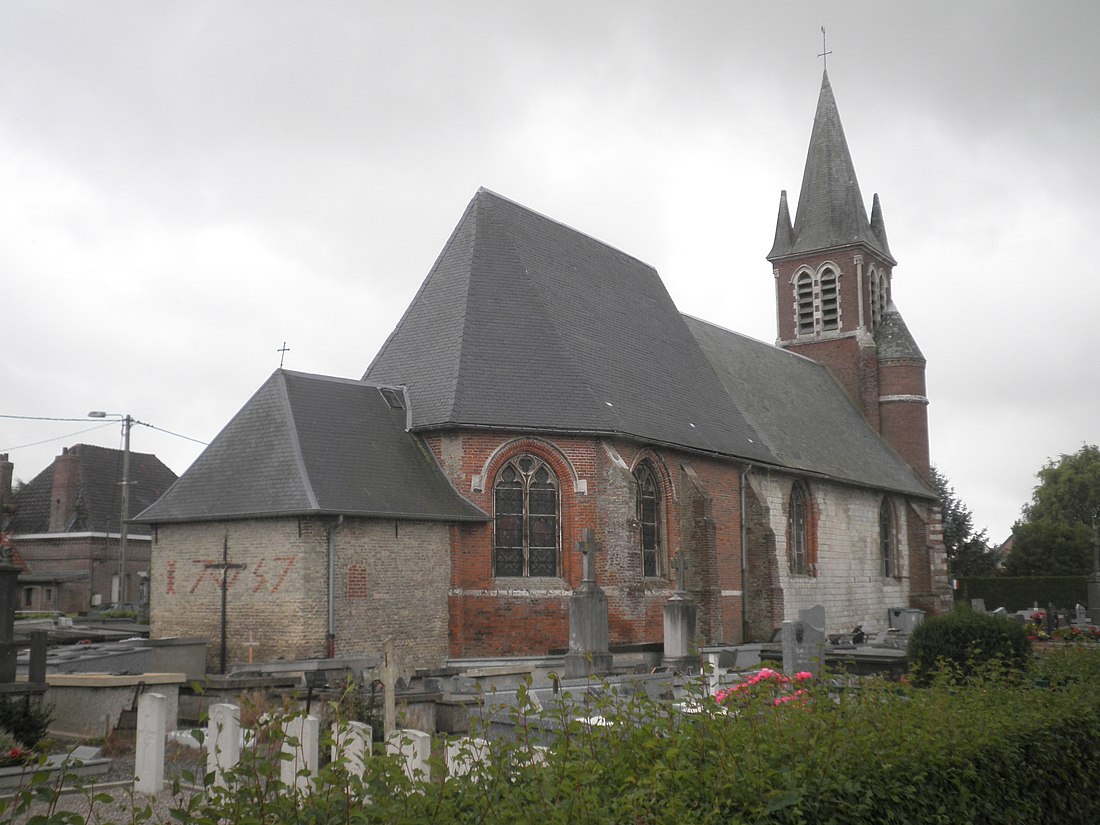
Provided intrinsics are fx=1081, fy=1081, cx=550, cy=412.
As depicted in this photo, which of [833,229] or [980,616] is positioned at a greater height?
[833,229]

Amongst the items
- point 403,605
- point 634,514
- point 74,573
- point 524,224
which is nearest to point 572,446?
point 634,514

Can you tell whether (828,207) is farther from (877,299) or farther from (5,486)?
(5,486)

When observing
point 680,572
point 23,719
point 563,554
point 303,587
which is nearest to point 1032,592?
point 680,572

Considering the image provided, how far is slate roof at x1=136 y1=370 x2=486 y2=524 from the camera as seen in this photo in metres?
17.7

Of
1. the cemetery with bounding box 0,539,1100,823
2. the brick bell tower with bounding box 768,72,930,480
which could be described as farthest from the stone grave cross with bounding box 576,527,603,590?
the brick bell tower with bounding box 768,72,930,480

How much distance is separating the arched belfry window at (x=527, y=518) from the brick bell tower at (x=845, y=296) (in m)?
19.4

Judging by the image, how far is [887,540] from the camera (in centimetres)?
3316

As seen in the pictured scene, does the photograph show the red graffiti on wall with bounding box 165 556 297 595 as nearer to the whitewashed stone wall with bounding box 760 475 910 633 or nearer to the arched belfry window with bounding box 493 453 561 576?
the arched belfry window with bounding box 493 453 561 576

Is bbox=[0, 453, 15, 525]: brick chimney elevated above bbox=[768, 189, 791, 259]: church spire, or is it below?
below

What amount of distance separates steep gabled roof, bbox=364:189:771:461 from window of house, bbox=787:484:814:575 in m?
2.25

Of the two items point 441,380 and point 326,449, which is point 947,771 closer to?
point 326,449

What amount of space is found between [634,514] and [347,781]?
16.5 metres

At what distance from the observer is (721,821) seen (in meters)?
4.35

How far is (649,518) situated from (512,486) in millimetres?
3400
